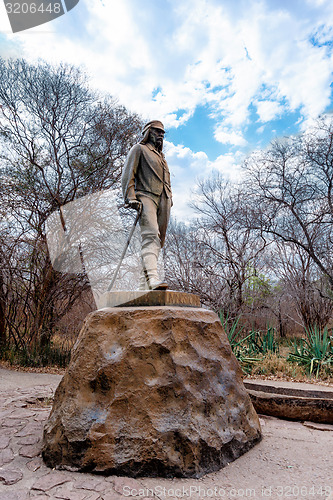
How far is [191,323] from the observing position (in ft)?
9.01

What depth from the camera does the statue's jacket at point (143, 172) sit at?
356cm

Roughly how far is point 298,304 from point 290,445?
9076 mm

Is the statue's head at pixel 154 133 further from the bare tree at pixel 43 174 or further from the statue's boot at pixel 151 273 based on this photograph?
the bare tree at pixel 43 174

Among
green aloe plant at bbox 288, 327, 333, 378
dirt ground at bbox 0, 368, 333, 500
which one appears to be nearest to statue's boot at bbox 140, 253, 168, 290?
dirt ground at bbox 0, 368, 333, 500

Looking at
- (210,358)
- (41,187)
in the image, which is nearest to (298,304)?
(41,187)

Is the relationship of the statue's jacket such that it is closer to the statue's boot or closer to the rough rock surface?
the statue's boot

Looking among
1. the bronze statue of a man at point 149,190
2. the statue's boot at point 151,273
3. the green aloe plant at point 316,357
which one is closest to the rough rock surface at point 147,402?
the statue's boot at point 151,273

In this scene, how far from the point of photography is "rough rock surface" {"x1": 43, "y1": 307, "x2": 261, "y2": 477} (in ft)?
7.53

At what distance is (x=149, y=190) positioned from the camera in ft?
11.8

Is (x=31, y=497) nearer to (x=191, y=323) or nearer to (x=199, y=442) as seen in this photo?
(x=199, y=442)

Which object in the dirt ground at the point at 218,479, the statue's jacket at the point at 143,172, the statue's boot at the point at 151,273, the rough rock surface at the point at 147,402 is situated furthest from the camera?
the statue's jacket at the point at 143,172

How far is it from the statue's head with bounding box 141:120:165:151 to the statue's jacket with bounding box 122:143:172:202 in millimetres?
106

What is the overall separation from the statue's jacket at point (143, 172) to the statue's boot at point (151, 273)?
659 millimetres

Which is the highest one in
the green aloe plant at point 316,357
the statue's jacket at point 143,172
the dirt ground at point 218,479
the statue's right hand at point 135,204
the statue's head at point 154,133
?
the statue's head at point 154,133
